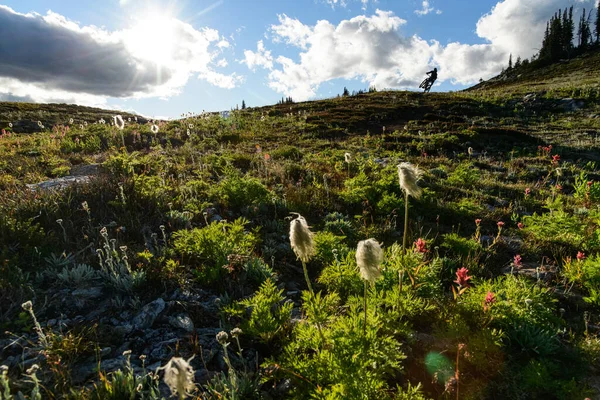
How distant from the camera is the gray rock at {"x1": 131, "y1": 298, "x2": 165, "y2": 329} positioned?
3.41m

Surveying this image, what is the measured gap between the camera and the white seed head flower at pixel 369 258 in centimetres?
238

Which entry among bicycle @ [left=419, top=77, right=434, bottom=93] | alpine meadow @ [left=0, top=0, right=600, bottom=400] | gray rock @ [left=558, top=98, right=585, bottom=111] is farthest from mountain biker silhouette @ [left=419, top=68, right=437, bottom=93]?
alpine meadow @ [left=0, top=0, right=600, bottom=400]

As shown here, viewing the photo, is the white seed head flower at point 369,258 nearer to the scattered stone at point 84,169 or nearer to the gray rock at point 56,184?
the gray rock at point 56,184

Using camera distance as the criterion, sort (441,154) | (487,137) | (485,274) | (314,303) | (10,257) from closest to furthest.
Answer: (314,303) → (10,257) → (485,274) → (441,154) → (487,137)

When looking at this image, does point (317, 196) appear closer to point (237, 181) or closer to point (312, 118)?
point (237, 181)

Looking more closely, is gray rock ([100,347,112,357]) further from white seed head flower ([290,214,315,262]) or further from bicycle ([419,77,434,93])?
bicycle ([419,77,434,93])

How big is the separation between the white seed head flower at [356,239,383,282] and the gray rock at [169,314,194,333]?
6.77ft

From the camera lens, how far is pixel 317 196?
7.79 meters

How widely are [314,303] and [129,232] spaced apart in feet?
11.8

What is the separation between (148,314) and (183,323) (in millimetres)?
430

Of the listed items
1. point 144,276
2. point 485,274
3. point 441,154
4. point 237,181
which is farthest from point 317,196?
point 441,154

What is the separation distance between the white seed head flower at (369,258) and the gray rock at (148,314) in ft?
8.01

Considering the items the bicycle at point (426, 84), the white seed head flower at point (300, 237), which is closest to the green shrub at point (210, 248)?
the white seed head flower at point (300, 237)

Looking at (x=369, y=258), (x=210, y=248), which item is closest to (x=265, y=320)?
(x=369, y=258)
